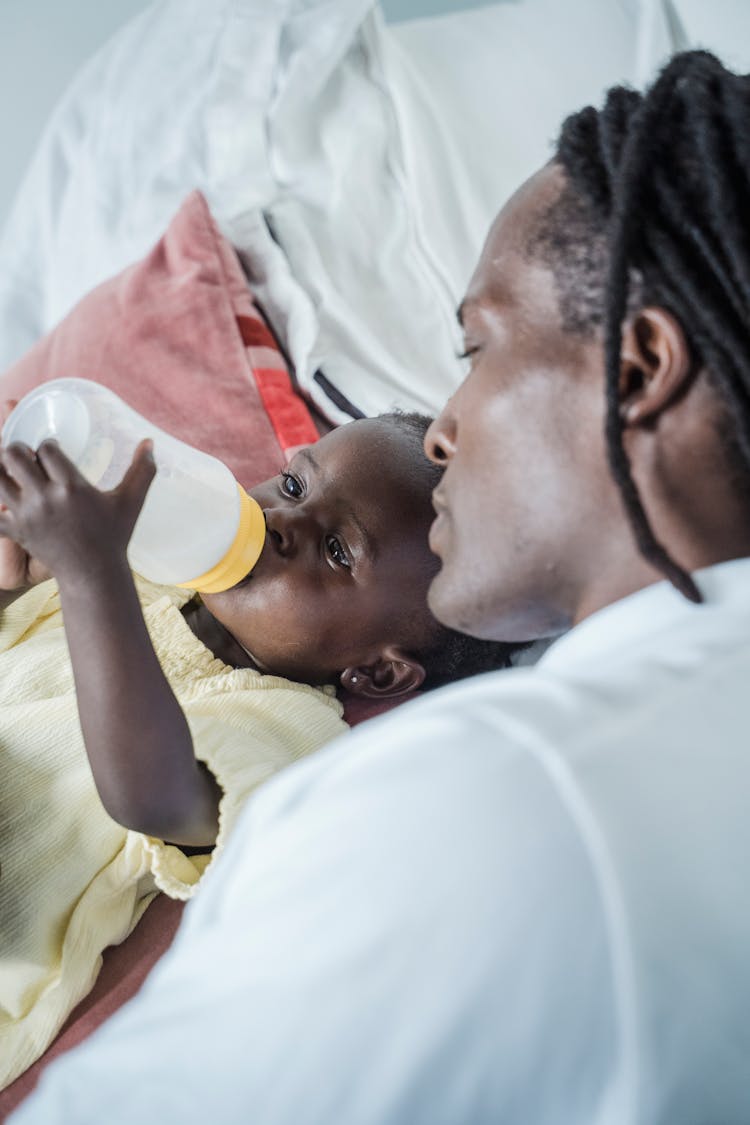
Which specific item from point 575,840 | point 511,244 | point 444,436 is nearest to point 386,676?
point 444,436

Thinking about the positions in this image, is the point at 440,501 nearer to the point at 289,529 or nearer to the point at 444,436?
the point at 444,436

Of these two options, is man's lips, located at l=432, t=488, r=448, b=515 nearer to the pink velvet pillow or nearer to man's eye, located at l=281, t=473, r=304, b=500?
man's eye, located at l=281, t=473, r=304, b=500

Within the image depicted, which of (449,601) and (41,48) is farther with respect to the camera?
(41,48)

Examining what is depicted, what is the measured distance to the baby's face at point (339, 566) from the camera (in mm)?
1161

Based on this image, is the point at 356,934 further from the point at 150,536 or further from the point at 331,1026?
the point at 150,536

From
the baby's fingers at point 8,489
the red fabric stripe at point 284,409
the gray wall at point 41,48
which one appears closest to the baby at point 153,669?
the baby's fingers at point 8,489

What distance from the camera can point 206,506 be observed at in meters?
1.02

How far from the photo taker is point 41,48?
1961mm

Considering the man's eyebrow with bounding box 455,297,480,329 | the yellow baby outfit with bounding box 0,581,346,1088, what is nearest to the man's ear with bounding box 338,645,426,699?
the yellow baby outfit with bounding box 0,581,346,1088

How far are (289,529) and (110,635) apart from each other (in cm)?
35

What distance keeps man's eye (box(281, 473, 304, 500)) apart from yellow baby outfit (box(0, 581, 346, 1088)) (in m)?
0.25

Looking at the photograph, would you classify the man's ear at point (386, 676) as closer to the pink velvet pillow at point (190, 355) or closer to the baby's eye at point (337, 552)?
the baby's eye at point (337, 552)

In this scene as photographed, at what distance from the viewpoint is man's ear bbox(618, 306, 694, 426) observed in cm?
64

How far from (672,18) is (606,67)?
0.60 feet
